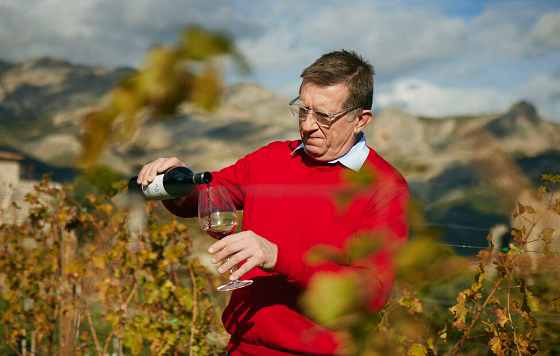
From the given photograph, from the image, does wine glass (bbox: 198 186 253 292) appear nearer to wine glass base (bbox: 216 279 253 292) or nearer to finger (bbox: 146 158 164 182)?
wine glass base (bbox: 216 279 253 292)

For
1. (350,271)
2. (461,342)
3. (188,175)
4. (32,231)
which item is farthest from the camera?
(32,231)

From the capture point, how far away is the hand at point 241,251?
1691mm

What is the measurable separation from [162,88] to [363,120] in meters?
1.93

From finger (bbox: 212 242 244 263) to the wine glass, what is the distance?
0.46 meters

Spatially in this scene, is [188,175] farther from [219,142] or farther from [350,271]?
[350,271]

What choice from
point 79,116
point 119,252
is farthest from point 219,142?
point 119,252

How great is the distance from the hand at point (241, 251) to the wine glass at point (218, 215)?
396 millimetres

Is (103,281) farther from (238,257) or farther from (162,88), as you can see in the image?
(162,88)

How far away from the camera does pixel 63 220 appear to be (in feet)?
18.9

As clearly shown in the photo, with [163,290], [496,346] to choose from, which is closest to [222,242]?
[496,346]

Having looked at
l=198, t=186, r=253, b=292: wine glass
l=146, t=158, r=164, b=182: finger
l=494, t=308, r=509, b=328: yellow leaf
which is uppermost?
l=146, t=158, r=164, b=182: finger

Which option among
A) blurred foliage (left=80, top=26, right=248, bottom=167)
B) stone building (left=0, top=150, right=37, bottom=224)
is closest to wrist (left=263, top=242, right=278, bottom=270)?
blurred foliage (left=80, top=26, right=248, bottom=167)

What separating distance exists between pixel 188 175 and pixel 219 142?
1.24 metres

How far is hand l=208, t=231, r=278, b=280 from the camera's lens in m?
1.69
